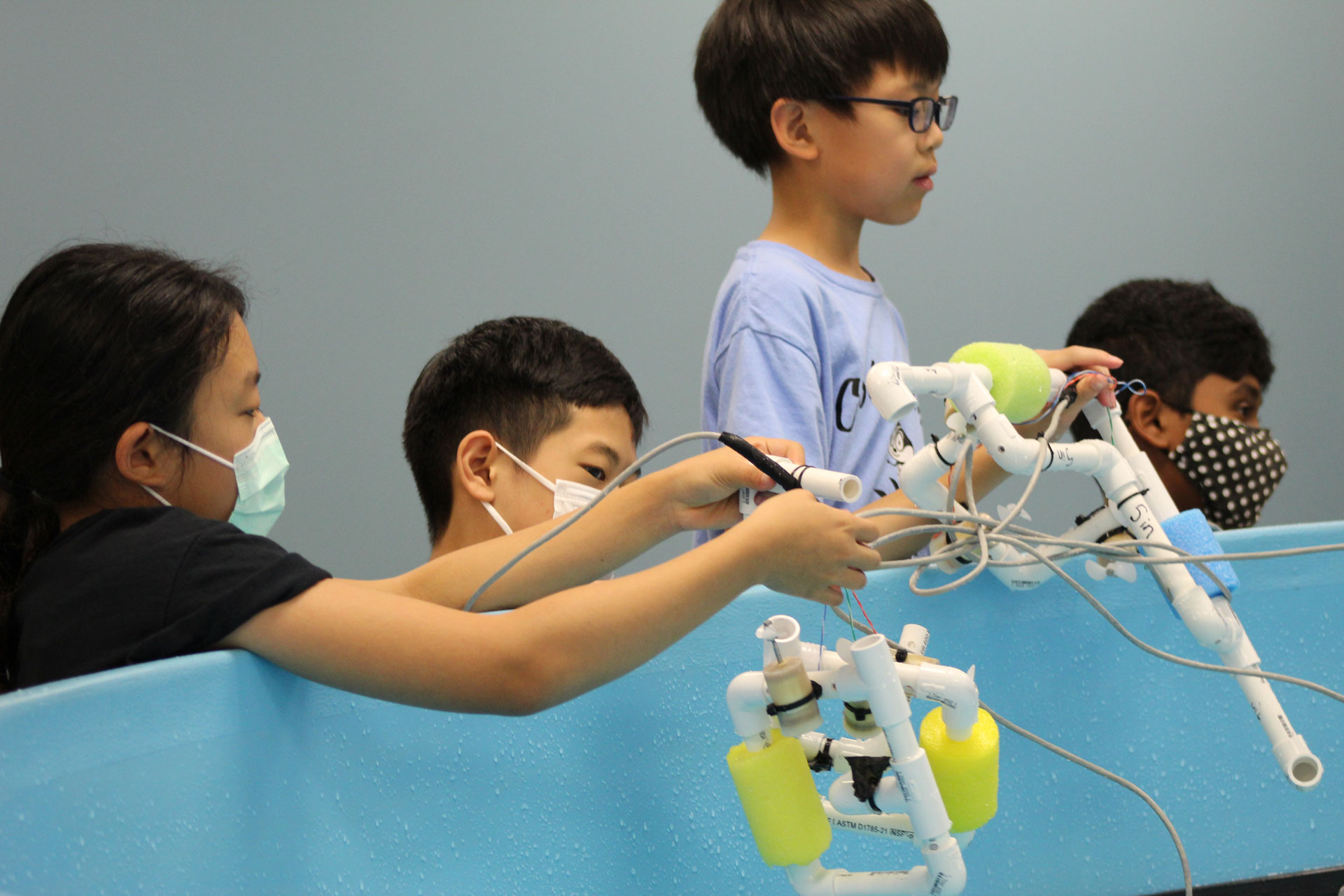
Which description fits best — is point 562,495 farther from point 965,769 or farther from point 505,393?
point 965,769

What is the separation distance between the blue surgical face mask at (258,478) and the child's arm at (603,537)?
0.09 meters

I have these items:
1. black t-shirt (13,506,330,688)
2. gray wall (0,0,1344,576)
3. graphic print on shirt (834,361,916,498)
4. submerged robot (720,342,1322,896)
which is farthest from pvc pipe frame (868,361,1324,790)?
gray wall (0,0,1344,576)

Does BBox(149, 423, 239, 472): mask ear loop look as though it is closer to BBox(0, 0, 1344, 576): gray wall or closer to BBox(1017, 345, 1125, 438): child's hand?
BBox(1017, 345, 1125, 438): child's hand

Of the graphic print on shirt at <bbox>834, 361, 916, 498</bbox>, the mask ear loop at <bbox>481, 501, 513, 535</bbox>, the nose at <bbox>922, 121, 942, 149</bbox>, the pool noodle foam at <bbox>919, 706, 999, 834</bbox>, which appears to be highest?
the nose at <bbox>922, 121, 942, 149</bbox>

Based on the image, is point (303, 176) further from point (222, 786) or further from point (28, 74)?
point (222, 786)

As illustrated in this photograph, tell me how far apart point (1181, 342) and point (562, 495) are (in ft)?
2.32

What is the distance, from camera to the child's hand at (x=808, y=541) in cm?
60

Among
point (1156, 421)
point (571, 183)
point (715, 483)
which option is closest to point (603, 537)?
point (715, 483)

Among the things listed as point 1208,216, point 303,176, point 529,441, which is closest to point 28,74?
point 303,176

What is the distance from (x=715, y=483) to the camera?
72 centimetres

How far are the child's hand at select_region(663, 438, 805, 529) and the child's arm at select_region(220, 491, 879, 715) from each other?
3.2 inches

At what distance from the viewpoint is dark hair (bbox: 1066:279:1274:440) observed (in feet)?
4.02

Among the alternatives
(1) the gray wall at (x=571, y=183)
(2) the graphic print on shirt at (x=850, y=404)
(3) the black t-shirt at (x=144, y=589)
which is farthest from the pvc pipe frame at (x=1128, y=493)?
(1) the gray wall at (x=571, y=183)

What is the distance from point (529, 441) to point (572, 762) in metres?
0.30
